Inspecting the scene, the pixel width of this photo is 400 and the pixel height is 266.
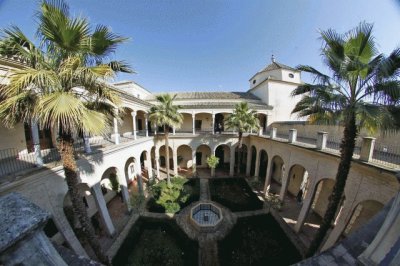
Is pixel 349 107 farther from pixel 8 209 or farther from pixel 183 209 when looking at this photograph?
pixel 183 209

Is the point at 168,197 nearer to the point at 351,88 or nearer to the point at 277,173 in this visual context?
the point at 351,88

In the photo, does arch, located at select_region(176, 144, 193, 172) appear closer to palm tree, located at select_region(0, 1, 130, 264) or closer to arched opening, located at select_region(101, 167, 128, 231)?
arched opening, located at select_region(101, 167, 128, 231)

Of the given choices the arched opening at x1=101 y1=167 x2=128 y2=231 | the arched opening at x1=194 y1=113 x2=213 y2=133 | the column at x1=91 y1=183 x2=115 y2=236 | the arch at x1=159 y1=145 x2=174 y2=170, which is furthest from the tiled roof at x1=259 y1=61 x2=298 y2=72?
the column at x1=91 y1=183 x2=115 y2=236

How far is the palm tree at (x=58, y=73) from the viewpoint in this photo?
11.7 feet

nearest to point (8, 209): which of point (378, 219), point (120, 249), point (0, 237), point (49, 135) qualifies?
point (0, 237)

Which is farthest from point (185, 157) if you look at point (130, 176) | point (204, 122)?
point (130, 176)

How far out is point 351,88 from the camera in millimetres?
5004

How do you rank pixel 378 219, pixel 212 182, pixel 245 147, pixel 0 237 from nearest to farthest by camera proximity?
1. pixel 0 237
2. pixel 378 219
3. pixel 212 182
4. pixel 245 147

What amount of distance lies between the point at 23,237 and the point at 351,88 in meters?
7.63

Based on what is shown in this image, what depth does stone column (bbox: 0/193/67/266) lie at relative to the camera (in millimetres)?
1115

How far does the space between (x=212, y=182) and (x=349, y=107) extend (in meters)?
13.0

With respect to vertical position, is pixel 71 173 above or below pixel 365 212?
above

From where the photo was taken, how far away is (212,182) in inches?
624

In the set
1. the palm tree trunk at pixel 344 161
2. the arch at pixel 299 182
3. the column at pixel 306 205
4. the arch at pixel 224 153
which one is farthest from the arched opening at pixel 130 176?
the palm tree trunk at pixel 344 161
